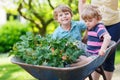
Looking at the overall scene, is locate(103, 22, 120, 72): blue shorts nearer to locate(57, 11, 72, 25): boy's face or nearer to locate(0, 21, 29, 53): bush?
locate(57, 11, 72, 25): boy's face

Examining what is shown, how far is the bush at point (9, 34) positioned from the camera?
1772 centimetres

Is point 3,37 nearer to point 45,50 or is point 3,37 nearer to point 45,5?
point 45,5

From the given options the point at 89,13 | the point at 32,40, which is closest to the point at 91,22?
the point at 89,13

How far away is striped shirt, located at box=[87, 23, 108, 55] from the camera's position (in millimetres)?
4480

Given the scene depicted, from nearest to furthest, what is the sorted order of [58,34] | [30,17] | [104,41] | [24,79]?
[104,41], [58,34], [24,79], [30,17]

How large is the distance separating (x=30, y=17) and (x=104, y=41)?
13.0 m

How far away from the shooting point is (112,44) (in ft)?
14.6

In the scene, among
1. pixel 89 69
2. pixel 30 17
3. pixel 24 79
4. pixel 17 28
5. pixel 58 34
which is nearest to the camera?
pixel 89 69

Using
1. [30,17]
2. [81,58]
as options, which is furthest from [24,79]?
[30,17]

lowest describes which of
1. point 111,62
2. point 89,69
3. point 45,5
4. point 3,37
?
point 3,37

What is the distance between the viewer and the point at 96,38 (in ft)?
15.0

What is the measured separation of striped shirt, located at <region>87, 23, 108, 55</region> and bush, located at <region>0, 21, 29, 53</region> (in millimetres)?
13067

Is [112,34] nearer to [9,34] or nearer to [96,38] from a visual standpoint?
[96,38]

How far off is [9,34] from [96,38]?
13.7m
